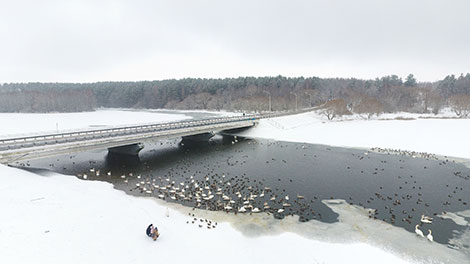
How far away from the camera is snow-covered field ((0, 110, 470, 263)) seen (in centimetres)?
1638

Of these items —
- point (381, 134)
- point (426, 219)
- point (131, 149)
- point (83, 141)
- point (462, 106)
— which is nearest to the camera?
point (426, 219)

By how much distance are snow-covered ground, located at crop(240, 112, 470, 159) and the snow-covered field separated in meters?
37.2

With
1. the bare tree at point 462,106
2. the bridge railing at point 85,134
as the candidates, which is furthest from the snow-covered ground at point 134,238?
the bare tree at point 462,106

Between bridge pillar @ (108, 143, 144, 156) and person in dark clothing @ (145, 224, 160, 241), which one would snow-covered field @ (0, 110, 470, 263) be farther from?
bridge pillar @ (108, 143, 144, 156)

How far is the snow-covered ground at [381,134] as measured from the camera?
5344 cm

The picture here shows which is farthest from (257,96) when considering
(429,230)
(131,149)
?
(429,230)

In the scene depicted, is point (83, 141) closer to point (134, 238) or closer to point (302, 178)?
point (134, 238)

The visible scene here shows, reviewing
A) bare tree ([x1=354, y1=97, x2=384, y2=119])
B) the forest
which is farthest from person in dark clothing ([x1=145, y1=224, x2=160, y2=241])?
bare tree ([x1=354, y1=97, x2=384, y2=119])

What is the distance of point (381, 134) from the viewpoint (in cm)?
6462

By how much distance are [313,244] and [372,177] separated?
21.0 m

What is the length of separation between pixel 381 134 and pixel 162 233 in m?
61.6

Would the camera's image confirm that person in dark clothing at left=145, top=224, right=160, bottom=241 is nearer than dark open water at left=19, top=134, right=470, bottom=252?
Yes

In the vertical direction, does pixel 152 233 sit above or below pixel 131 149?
below

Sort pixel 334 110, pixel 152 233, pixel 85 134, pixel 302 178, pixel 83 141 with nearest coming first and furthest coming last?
pixel 152 233 < pixel 302 178 < pixel 83 141 < pixel 85 134 < pixel 334 110
